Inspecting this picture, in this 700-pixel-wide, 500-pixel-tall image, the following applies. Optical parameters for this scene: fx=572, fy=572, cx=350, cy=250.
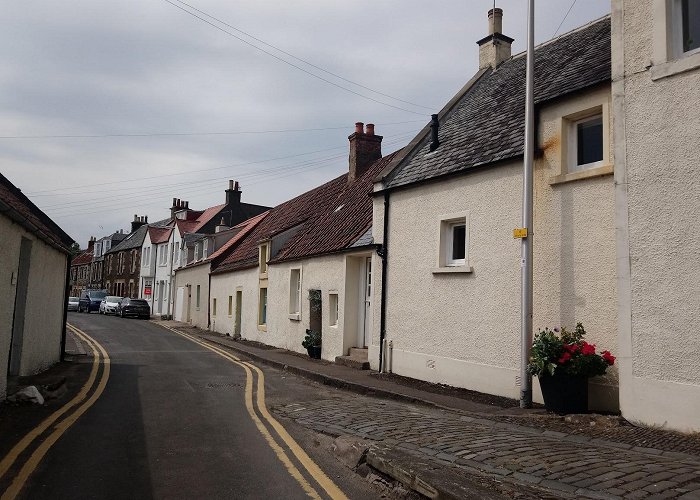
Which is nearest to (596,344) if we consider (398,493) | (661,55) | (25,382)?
(661,55)

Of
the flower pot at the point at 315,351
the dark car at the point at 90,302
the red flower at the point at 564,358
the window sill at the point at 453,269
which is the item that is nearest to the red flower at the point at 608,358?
the red flower at the point at 564,358

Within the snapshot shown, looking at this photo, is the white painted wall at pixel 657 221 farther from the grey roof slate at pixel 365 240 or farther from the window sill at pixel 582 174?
the grey roof slate at pixel 365 240

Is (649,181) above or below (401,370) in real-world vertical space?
above

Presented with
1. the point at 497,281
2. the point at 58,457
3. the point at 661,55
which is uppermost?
the point at 661,55

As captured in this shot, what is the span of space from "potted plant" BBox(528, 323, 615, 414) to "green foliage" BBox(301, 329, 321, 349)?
9692 mm

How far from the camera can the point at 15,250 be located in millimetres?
9648

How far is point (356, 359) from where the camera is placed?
1493 centimetres

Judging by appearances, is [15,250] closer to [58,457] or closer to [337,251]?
[58,457]

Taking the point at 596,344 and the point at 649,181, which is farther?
the point at 596,344

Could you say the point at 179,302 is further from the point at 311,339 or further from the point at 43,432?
the point at 43,432

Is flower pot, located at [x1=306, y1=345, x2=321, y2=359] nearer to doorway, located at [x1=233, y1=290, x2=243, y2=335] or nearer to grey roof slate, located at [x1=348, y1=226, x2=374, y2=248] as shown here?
grey roof slate, located at [x1=348, y1=226, x2=374, y2=248]

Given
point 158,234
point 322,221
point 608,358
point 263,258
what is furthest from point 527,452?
point 158,234

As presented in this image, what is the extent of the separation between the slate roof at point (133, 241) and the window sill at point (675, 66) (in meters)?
56.9

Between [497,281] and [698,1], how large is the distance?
513 cm
